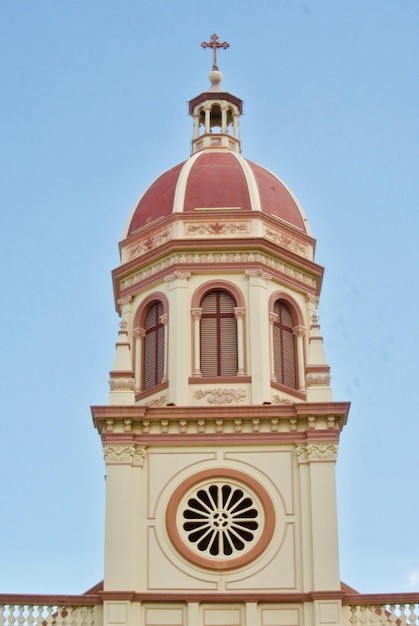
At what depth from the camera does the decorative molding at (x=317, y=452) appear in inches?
1094

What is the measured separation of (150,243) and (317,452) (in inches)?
270

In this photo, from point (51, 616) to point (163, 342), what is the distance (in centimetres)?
659

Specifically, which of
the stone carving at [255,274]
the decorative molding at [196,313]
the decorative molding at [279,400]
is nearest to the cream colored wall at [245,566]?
the decorative molding at [279,400]

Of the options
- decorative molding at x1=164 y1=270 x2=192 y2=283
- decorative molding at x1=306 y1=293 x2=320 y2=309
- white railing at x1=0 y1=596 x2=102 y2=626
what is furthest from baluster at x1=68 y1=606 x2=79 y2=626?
decorative molding at x1=306 y1=293 x2=320 y2=309

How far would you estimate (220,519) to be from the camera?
27625 millimetres

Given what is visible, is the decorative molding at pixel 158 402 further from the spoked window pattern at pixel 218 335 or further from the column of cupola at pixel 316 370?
the column of cupola at pixel 316 370

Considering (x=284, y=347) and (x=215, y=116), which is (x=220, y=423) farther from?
(x=215, y=116)

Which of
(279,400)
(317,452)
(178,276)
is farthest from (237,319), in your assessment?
(317,452)

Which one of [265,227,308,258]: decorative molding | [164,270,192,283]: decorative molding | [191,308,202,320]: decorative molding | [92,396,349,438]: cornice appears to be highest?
[265,227,308,258]: decorative molding

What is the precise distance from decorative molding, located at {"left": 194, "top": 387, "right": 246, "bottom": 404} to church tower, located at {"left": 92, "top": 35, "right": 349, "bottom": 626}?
3cm

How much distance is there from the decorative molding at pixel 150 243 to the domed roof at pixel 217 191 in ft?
1.63

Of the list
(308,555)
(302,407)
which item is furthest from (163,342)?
(308,555)

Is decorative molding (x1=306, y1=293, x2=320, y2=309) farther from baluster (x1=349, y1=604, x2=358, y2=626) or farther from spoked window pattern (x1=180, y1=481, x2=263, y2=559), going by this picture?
baluster (x1=349, y1=604, x2=358, y2=626)

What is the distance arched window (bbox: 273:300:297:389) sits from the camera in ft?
98.0
